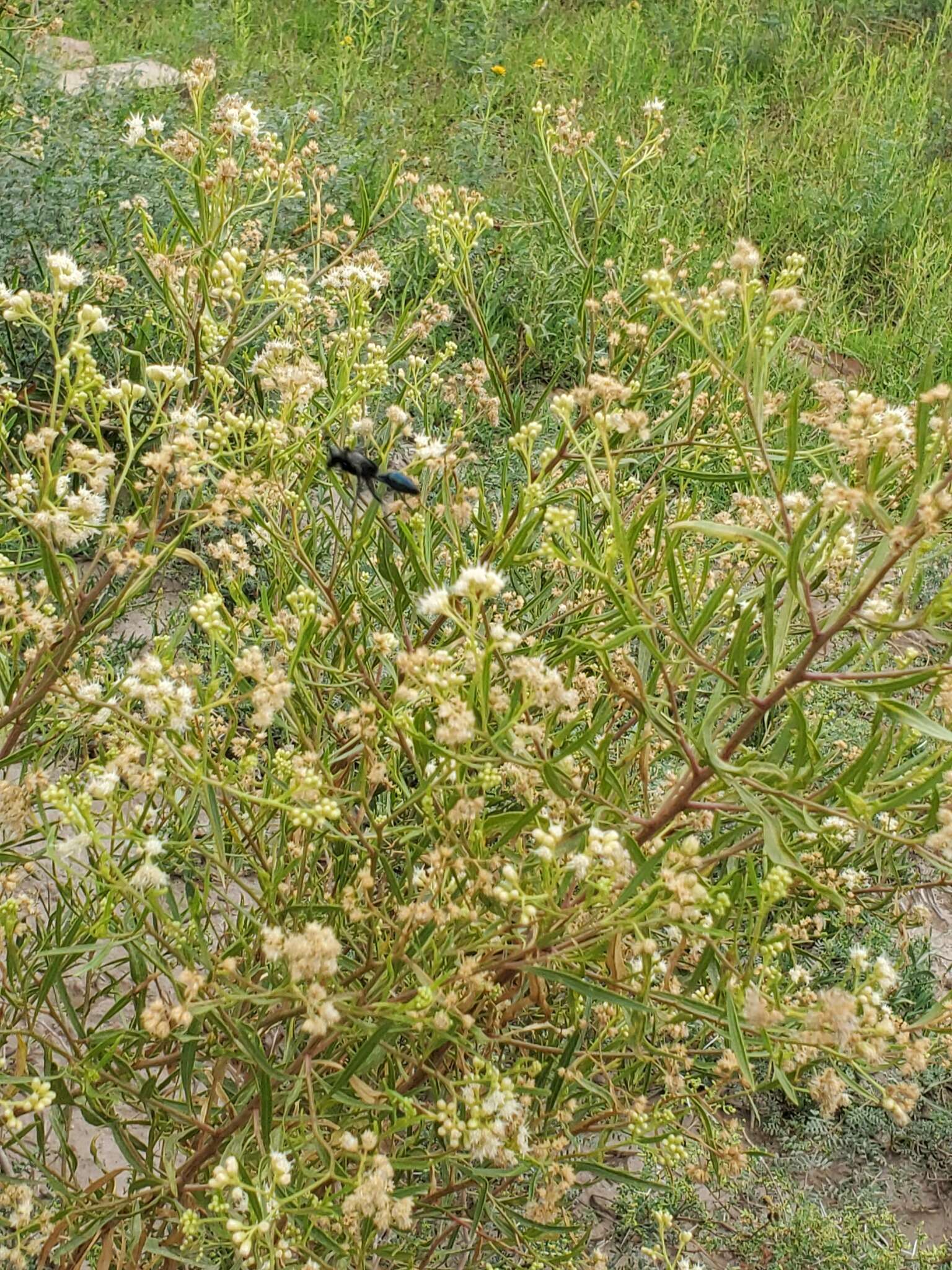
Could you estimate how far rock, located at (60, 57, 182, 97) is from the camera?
5.37 m

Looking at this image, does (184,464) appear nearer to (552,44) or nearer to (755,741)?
(755,741)

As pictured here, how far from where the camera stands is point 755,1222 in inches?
100

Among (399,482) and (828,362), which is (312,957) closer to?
(399,482)

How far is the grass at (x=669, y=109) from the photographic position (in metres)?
5.20

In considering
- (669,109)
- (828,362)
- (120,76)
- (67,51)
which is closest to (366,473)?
(828,362)

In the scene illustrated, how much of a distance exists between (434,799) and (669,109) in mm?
5754

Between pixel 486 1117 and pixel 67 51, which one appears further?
pixel 67 51

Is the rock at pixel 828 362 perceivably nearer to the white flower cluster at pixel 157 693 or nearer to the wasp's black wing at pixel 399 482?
the wasp's black wing at pixel 399 482

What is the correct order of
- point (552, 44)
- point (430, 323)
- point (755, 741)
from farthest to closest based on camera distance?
point (552, 44) < point (755, 741) < point (430, 323)

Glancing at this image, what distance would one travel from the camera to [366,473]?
5.85 feet

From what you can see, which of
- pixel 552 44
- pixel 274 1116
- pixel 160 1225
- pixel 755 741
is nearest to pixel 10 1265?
pixel 160 1225

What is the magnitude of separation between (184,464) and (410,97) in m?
5.47

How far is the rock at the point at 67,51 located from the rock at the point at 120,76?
2.0 inches

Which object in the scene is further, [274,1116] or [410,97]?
[410,97]
